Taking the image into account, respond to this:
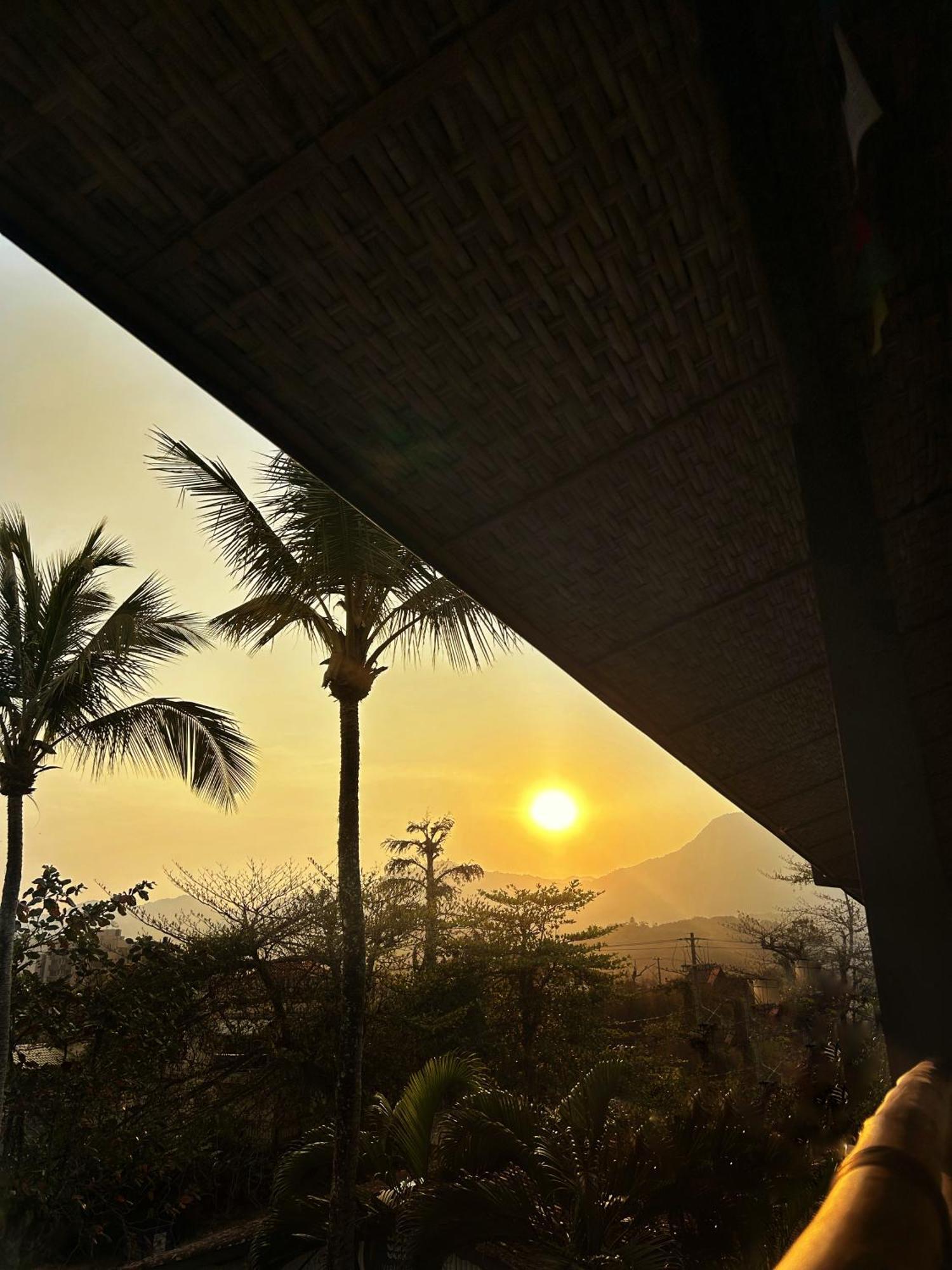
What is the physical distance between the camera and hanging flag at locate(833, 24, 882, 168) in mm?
1170

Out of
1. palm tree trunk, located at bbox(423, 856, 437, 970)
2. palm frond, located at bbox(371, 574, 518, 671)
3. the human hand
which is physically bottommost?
the human hand

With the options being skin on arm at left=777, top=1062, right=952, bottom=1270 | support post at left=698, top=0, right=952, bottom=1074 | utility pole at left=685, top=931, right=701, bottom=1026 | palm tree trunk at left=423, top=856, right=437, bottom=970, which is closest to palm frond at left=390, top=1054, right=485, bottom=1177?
support post at left=698, top=0, right=952, bottom=1074

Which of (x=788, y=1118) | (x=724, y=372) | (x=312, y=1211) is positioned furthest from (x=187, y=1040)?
(x=724, y=372)

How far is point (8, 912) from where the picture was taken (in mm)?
6547

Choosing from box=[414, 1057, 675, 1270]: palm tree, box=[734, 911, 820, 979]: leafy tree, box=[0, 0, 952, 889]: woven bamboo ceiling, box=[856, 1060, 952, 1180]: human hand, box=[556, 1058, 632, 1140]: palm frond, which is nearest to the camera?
box=[856, 1060, 952, 1180]: human hand

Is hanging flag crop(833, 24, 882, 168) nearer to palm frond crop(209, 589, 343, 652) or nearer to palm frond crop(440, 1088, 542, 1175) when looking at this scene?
palm frond crop(440, 1088, 542, 1175)

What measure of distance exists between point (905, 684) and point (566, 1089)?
10.7m

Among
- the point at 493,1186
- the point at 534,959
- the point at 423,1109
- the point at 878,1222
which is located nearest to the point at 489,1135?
the point at 493,1186

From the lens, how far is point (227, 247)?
1.67 metres

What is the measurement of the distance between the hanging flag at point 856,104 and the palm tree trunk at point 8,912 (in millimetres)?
7557

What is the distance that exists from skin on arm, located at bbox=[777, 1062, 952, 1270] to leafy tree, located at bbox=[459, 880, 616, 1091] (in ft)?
38.2

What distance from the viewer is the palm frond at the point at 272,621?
7.42 metres

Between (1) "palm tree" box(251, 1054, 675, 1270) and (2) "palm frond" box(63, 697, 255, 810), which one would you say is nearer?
(1) "palm tree" box(251, 1054, 675, 1270)

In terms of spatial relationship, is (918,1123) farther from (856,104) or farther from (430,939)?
(430,939)
